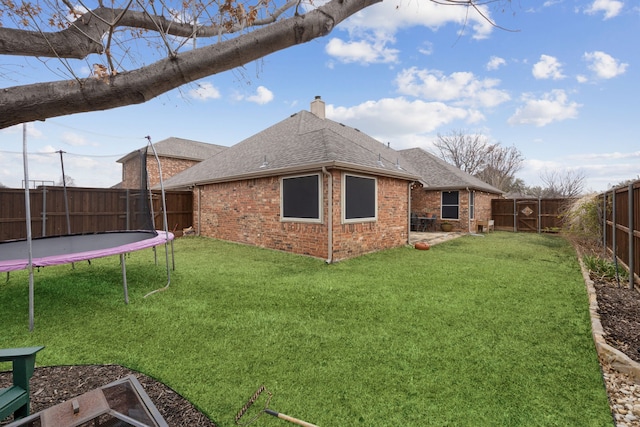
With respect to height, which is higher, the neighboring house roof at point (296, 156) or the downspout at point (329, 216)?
the neighboring house roof at point (296, 156)

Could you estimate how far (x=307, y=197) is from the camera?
7898 millimetres

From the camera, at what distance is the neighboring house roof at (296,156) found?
25.9 feet

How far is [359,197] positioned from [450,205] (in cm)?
909

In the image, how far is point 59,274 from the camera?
609 cm

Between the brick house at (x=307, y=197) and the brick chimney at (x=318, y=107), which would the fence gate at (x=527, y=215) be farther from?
the brick chimney at (x=318, y=107)

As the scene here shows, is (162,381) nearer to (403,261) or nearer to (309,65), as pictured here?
(403,261)

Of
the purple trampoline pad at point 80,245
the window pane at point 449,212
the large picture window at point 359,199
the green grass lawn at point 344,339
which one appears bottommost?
the green grass lawn at point 344,339

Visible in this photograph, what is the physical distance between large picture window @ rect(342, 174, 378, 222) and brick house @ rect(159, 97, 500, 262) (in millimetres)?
13

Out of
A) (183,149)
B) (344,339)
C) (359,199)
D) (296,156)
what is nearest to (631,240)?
(344,339)

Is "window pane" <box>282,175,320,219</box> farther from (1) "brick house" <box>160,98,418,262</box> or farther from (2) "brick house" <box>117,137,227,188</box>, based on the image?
(2) "brick house" <box>117,137,227,188</box>

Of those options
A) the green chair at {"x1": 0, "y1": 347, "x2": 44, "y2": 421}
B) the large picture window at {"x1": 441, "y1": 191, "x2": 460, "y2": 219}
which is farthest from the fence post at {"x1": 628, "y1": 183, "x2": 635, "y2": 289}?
the large picture window at {"x1": 441, "y1": 191, "x2": 460, "y2": 219}

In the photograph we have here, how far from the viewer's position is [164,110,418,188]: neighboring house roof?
789 centimetres

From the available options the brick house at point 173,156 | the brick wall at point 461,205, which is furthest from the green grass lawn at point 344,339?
the brick house at point 173,156

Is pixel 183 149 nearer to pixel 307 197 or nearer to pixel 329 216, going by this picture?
pixel 307 197
